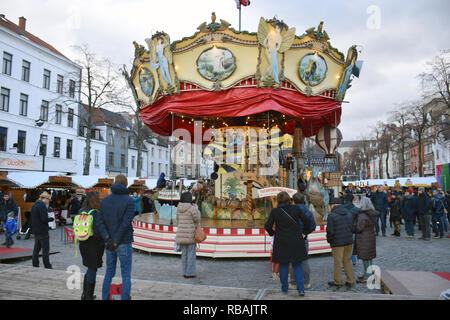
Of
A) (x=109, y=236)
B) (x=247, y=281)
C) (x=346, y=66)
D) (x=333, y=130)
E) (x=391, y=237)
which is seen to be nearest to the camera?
(x=109, y=236)

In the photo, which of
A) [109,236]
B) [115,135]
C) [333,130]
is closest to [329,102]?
[333,130]

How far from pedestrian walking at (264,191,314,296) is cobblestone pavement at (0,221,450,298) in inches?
45.8

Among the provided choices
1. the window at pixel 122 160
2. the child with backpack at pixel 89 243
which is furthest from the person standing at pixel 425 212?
the window at pixel 122 160

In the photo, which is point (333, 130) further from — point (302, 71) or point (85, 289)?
point (85, 289)

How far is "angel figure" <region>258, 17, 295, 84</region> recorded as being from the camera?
28.2 ft

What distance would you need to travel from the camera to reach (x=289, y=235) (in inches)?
195

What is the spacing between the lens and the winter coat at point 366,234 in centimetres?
605

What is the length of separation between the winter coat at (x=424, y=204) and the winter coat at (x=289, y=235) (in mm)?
8449

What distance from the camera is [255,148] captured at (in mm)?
12430

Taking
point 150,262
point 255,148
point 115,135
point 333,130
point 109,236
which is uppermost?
point 115,135

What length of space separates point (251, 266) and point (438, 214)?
845 centimetres

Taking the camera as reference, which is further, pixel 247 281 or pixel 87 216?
pixel 247 281

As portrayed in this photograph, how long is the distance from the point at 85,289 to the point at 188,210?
245cm

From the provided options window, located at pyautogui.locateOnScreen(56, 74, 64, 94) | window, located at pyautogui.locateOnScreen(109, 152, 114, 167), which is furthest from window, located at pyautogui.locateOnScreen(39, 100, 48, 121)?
window, located at pyautogui.locateOnScreen(109, 152, 114, 167)
